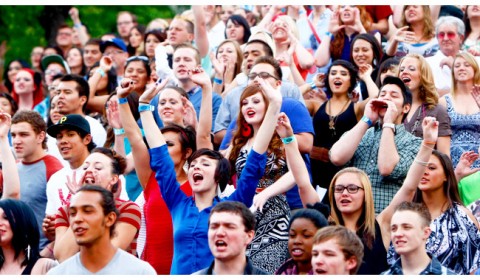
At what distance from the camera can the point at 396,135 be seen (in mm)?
10562

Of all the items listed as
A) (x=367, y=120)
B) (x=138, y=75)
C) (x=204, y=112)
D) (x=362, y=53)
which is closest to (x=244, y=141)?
(x=204, y=112)

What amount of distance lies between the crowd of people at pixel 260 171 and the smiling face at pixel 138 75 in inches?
1.1

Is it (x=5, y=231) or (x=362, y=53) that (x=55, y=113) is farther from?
(x=5, y=231)

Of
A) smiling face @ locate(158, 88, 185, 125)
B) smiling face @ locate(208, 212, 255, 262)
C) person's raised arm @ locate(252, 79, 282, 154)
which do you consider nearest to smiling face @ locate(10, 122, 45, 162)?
smiling face @ locate(158, 88, 185, 125)

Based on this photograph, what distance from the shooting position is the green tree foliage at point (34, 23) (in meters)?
24.2

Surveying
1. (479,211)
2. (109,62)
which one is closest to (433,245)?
(479,211)

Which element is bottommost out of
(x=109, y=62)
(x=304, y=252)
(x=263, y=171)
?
(x=304, y=252)

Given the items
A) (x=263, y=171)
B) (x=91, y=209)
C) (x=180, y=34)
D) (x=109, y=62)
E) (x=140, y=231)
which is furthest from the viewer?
(x=180, y=34)

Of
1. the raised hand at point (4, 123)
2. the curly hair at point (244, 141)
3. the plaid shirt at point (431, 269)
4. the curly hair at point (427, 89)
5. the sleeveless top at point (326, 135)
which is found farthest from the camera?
the sleeveless top at point (326, 135)

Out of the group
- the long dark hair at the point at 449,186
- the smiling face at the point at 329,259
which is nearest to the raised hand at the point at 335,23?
the long dark hair at the point at 449,186

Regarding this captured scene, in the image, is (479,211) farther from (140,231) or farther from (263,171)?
(140,231)

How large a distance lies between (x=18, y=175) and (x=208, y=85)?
1.84 metres

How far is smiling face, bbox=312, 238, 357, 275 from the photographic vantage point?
8.43 m

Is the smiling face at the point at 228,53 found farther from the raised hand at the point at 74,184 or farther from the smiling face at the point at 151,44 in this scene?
the raised hand at the point at 74,184
